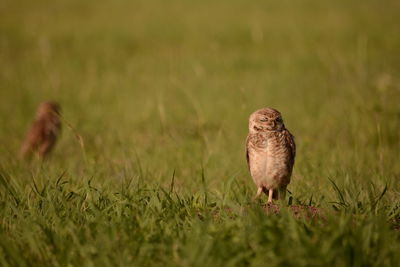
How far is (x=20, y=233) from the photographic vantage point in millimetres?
2869

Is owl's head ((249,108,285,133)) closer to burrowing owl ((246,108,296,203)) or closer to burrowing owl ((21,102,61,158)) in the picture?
burrowing owl ((246,108,296,203))

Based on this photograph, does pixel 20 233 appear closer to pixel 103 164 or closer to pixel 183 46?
pixel 103 164

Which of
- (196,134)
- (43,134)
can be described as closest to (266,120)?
(196,134)

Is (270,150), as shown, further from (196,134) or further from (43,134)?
(43,134)

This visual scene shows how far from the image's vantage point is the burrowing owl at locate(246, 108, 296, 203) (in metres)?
3.58

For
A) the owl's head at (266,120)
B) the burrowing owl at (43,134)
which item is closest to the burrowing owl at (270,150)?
the owl's head at (266,120)

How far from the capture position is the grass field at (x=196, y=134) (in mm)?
2602

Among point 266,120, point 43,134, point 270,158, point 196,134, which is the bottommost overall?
point 43,134

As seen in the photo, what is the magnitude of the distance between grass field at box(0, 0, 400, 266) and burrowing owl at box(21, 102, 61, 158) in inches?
7.2

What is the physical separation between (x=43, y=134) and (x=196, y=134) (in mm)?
1957

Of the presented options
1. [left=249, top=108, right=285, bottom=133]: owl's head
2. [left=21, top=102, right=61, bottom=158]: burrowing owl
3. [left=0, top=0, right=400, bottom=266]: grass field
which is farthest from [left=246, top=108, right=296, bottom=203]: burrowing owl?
[left=21, top=102, right=61, bottom=158]: burrowing owl

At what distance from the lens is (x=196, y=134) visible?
20.5 feet

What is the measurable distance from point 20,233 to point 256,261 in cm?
140

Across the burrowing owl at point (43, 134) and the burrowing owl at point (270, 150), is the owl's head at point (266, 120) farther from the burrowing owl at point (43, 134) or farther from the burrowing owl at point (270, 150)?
the burrowing owl at point (43, 134)
